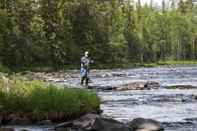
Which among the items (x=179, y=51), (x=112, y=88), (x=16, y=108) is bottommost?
(x=179, y=51)

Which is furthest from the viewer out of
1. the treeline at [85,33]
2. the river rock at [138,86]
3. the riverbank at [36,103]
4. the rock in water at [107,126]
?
the treeline at [85,33]

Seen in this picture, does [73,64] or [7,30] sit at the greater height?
[7,30]

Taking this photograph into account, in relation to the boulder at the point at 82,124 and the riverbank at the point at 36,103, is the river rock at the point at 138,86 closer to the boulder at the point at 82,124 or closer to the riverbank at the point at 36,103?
the riverbank at the point at 36,103

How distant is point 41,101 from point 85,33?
86.6 m

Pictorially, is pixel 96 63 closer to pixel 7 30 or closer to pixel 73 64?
pixel 73 64

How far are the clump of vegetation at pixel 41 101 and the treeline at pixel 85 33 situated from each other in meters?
57.7

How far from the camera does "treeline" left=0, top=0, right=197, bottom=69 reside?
283ft

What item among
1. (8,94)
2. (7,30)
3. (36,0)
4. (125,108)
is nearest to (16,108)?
(8,94)

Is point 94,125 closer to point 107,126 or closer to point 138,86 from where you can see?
point 107,126

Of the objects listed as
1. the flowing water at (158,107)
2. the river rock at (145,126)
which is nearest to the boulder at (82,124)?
the river rock at (145,126)

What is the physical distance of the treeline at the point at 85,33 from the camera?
283 ft

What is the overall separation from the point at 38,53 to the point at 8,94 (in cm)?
6688

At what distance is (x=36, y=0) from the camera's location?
100 m

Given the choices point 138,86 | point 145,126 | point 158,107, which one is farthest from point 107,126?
point 138,86
